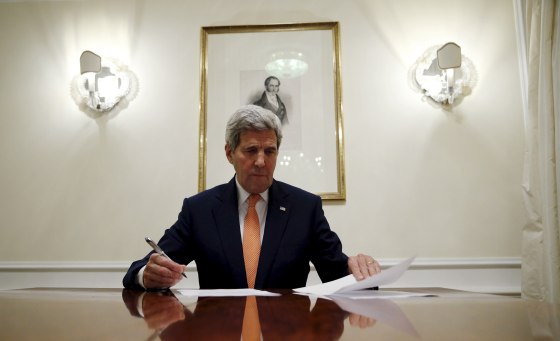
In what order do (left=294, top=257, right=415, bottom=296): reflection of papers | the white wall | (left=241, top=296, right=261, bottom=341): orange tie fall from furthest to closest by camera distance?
the white wall
(left=294, top=257, right=415, bottom=296): reflection of papers
(left=241, top=296, right=261, bottom=341): orange tie

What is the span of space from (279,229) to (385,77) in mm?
1760

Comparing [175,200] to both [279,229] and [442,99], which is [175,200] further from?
[442,99]

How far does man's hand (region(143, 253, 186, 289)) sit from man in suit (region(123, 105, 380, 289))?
1.25 ft

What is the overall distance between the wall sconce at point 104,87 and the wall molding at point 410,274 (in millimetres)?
1245

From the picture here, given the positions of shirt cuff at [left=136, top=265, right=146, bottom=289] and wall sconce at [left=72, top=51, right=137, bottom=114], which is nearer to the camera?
shirt cuff at [left=136, top=265, right=146, bottom=289]

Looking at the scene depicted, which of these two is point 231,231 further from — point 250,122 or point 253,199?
point 250,122

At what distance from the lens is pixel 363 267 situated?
1.40 meters

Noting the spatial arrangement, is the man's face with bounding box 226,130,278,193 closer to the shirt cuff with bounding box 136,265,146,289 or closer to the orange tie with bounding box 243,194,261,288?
the orange tie with bounding box 243,194,261,288

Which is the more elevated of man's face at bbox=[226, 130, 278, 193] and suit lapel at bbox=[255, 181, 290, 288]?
man's face at bbox=[226, 130, 278, 193]

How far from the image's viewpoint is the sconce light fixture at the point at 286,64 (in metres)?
3.00

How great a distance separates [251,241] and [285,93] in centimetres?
154

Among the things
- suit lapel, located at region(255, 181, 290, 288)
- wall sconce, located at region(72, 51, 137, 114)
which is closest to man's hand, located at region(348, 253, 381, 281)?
suit lapel, located at region(255, 181, 290, 288)

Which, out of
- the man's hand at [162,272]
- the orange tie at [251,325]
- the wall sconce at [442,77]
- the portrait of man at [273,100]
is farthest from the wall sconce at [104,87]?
the orange tie at [251,325]

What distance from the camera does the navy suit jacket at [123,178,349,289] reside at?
1679 millimetres
